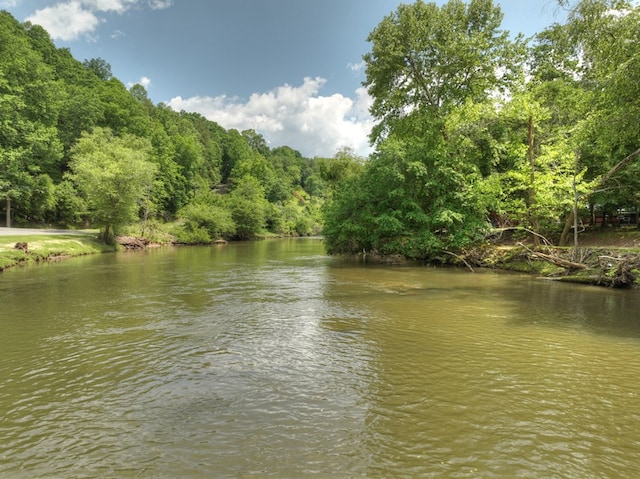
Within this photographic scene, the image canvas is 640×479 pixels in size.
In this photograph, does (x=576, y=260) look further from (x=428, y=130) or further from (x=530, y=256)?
(x=428, y=130)

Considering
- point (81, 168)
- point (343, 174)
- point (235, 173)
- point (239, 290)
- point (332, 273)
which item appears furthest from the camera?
point (235, 173)

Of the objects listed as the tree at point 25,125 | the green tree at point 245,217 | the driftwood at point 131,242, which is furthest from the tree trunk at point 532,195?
the green tree at point 245,217

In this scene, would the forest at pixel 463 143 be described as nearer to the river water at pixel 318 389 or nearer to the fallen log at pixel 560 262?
the fallen log at pixel 560 262

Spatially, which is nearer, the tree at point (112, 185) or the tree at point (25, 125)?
the tree at point (112, 185)

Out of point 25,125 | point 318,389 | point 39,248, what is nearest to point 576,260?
point 318,389

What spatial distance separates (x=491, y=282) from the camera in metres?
18.3

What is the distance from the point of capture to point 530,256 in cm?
2173

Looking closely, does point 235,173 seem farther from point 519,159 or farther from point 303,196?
point 519,159

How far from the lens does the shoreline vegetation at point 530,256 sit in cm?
1675

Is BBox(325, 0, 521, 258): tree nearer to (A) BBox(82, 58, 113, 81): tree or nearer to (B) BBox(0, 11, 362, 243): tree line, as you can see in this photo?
(B) BBox(0, 11, 362, 243): tree line

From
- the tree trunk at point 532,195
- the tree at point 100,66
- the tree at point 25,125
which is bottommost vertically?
the tree trunk at point 532,195

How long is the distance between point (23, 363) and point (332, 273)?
635 inches

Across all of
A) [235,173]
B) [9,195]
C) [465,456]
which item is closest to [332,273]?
[465,456]

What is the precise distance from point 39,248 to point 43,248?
456 mm
